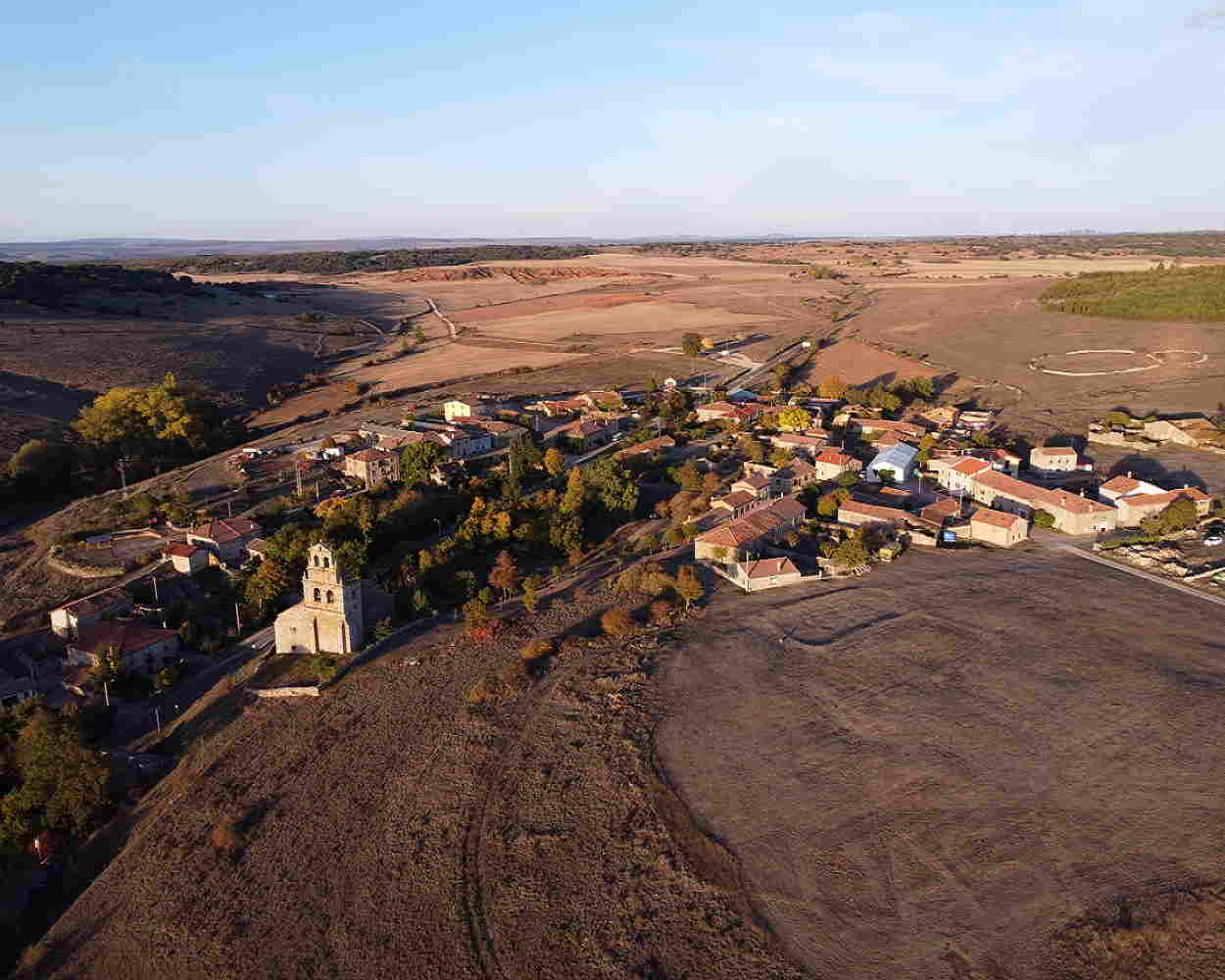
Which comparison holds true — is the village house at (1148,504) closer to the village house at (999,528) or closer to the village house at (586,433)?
the village house at (999,528)

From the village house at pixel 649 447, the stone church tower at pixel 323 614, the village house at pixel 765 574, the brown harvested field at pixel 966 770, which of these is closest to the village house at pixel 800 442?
the village house at pixel 649 447

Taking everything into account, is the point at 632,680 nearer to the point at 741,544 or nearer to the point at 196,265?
the point at 741,544

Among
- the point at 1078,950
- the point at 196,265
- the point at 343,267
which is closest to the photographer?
the point at 1078,950

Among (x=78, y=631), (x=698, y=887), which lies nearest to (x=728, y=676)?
(x=698, y=887)

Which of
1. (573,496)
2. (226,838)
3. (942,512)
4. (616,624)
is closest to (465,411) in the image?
(573,496)

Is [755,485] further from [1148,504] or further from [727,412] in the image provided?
[727,412]

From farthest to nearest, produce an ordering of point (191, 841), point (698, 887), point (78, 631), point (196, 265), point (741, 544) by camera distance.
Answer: point (196, 265)
point (741, 544)
point (78, 631)
point (191, 841)
point (698, 887)

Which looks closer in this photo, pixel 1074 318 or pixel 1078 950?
pixel 1078 950
